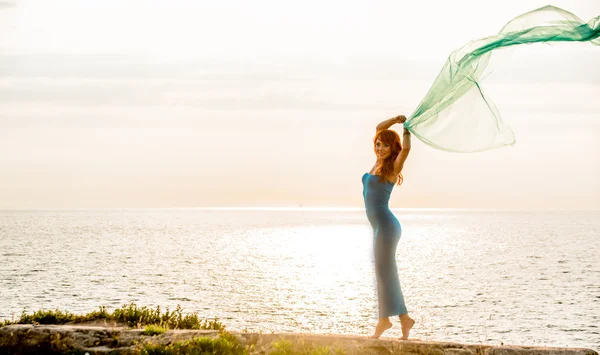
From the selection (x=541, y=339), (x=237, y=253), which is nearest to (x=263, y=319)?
(x=541, y=339)

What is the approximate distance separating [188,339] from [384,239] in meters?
3.42

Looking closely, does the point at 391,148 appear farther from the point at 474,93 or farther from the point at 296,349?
the point at 296,349

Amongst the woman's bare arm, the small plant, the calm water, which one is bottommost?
the calm water

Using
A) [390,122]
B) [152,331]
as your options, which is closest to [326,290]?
[152,331]

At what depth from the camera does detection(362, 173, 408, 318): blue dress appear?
966cm

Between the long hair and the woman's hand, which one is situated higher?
the woman's hand

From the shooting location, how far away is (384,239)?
9.66 meters

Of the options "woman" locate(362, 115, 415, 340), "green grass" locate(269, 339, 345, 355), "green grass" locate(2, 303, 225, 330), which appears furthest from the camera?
"green grass" locate(2, 303, 225, 330)

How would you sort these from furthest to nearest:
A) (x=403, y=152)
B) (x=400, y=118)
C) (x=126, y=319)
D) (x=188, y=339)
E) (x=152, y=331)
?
1. (x=126, y=319)
2. (x=152, y=331)
3. (x=188, y=339)
4. (x=400, y=118)
5. (x=403, y=152)

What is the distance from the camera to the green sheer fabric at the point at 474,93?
9.63m

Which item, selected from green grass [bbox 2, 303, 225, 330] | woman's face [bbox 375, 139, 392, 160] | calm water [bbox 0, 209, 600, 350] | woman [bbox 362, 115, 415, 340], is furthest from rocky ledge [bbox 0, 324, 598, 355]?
calm water [bbox 0, 209, 600, 350]

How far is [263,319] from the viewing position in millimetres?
32125

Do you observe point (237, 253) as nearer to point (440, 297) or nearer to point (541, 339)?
point (440, 297)

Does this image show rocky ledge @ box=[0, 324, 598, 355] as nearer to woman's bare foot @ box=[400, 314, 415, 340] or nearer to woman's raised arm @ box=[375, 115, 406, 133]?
woman's bare foot @ box=[400, 314, 415, 340]
